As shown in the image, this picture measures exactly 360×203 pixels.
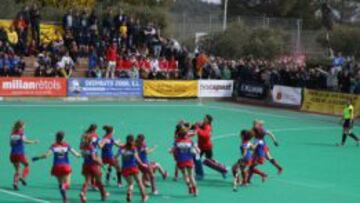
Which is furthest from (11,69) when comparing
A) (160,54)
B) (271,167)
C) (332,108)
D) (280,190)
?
(280,190)

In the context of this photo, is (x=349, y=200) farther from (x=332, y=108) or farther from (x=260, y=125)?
(x=332, y=108)

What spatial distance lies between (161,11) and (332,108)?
29.1 meters

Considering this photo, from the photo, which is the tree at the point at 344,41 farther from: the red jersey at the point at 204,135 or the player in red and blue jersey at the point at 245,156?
the player in red and blue jersey at the point at 245,156

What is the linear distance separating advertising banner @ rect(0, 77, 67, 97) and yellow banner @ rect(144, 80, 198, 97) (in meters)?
5.24

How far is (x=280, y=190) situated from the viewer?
1950cm

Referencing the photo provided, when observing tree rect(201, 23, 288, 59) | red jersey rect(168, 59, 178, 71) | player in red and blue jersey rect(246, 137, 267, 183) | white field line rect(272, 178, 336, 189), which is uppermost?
tree rect(201, 23, 288, 59)

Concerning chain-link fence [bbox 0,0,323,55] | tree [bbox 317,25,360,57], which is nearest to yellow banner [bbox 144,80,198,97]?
chain-link fence [bbox 0,0,323,55]

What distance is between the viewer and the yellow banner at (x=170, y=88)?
4469cm

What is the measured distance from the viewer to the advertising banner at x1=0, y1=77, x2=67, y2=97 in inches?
1590

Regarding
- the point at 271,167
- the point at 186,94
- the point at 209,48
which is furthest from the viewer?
the point at 209,48

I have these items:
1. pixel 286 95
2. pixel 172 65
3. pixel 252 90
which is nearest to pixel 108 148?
pixel 286 95

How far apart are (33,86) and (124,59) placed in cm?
607

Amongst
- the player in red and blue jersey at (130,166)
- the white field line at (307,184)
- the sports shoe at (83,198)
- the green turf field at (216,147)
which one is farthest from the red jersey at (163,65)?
the sports shoe at (83,198)

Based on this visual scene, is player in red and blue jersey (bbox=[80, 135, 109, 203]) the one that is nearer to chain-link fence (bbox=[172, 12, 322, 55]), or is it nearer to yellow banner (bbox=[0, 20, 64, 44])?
yellow banner (bbox=[0, 20, 64, 44])
